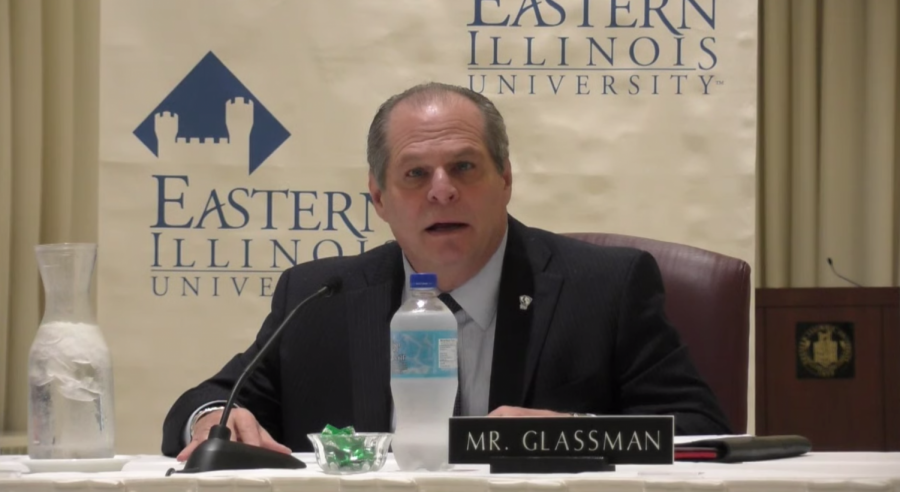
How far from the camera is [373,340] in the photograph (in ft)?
9.11

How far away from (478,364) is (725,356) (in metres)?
0.60

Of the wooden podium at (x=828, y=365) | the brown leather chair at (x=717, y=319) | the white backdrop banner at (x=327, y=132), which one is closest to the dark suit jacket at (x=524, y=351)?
the brown leather chair at (x=717, y=319)

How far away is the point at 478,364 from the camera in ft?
8.86

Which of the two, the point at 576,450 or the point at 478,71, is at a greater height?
the point at 478,71

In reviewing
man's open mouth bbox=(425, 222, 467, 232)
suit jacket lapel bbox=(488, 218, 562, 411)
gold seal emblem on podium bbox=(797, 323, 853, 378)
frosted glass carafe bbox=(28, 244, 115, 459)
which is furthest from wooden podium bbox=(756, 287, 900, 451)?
frosted glass carafe bbox=(28, 244, 115, 459)

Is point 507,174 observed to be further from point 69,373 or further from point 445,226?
point 69,373

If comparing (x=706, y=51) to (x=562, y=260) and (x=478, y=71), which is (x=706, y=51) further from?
(x=562, y=260)

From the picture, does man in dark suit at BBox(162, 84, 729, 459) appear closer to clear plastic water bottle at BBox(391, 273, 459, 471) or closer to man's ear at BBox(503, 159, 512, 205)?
man's ear at BBox(503, 159, 512, 205)

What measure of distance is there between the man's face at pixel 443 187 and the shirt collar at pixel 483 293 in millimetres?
19

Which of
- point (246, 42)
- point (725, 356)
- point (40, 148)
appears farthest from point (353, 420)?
point (40, 148)

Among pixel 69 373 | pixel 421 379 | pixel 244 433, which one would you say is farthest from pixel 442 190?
pixel 69 373

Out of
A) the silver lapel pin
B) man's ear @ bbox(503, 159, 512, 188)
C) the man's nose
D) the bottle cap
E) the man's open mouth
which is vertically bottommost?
the silver lapel pin

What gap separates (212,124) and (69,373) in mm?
1961

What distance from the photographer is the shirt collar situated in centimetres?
275
